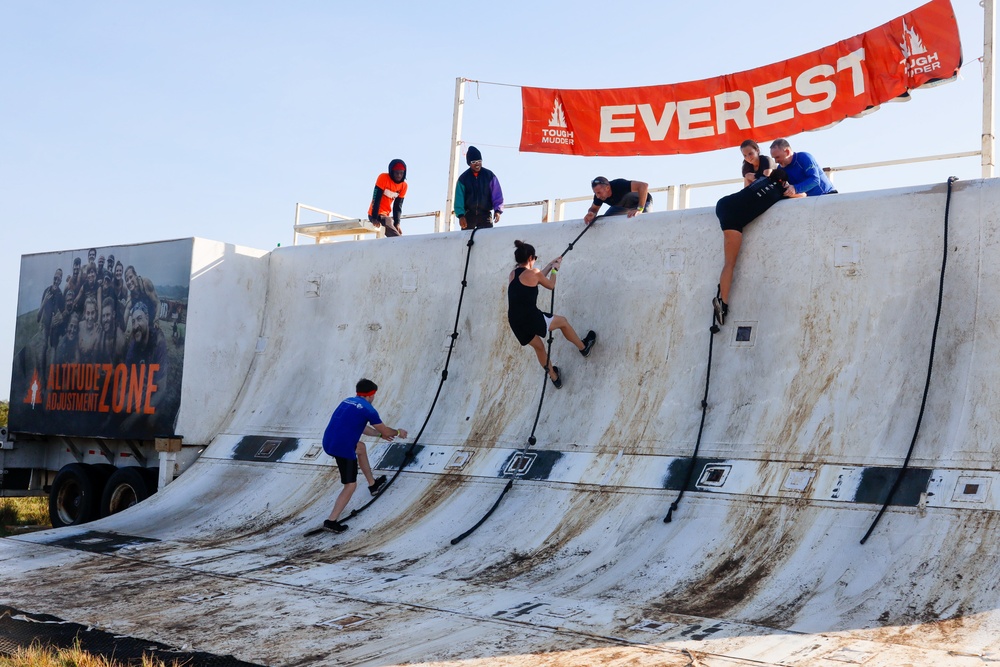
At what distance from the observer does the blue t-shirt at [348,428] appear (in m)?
9.58

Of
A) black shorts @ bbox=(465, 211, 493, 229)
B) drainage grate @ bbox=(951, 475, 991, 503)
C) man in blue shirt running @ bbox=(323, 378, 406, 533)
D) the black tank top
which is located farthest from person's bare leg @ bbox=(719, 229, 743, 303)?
black shorts @ bbox=(465, 211, 493, 229)

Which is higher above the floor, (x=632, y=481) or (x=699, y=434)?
(x=699, y=434)

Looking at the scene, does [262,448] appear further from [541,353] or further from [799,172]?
[799,172]

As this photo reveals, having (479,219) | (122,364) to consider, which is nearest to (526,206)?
(479,219)

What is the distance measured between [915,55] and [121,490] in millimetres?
10276

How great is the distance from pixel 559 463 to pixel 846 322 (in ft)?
9.27

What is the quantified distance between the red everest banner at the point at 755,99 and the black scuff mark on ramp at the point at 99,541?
6.90 metres

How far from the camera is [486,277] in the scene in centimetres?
1128

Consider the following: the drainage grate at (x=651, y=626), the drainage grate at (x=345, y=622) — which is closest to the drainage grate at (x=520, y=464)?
the drainage grate at (x=345, y=622)

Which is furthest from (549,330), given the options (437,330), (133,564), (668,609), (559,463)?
(133,564)

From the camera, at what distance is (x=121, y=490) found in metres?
12.5

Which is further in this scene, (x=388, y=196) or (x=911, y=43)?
(x=388, y=196)

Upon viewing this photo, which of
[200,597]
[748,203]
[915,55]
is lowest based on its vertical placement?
[200,597]

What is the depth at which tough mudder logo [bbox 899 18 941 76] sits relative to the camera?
33.7 feet
